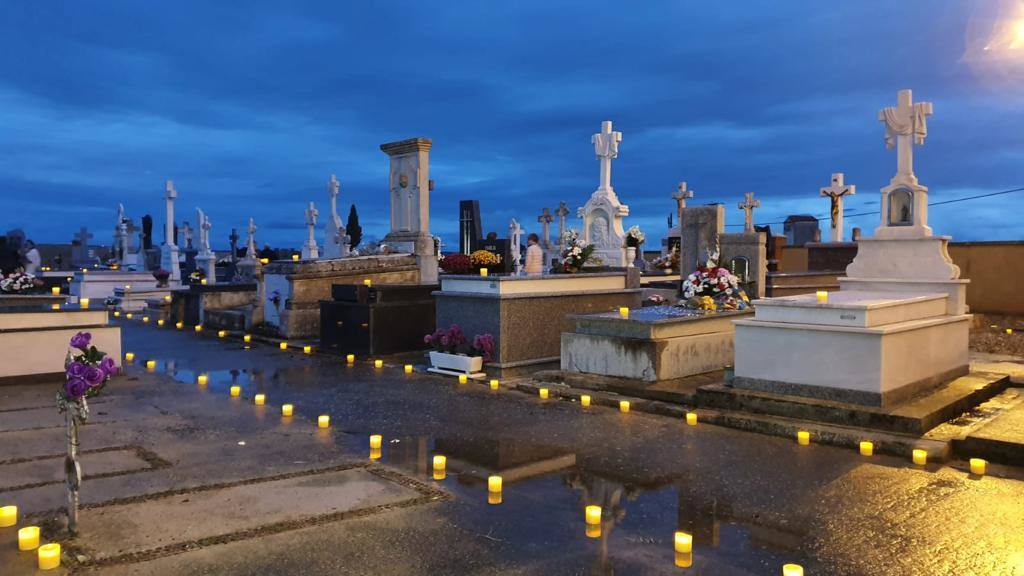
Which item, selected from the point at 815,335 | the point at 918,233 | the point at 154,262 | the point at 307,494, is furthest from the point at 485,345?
the point at 154,262

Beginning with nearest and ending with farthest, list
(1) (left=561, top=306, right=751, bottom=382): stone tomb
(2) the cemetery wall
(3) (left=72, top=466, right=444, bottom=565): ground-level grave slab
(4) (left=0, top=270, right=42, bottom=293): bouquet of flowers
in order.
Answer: (3) (left=72, top=466, right=444, bottom=565): ground-level grave slab < (1) (left=561, top=306, right=751, bottom=382): stone tomb < (4) (left=0, top=270, right=42, bottom=293): bouquet of flowers < (2) the cemetery wall

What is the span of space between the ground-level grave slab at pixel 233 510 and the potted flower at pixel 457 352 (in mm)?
5081

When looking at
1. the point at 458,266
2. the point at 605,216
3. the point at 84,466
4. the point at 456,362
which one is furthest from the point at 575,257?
the point at 84,466

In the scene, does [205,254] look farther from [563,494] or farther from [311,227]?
[563,494]

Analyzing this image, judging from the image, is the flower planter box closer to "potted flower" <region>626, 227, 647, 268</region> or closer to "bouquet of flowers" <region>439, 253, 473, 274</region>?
"bouquet of flowers" <region>439, 253, 473, 274</region>

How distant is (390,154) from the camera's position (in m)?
17.2

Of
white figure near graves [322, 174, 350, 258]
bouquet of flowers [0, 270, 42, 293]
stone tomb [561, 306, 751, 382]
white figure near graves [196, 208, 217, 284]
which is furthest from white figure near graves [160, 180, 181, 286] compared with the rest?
stone tomb [561, 306, 751, 382]

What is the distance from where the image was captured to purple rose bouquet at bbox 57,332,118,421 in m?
4.53

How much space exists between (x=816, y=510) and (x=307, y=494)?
3.59 meters

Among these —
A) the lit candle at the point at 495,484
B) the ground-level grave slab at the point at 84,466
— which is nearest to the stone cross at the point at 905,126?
the lit candle at the point at 495,484

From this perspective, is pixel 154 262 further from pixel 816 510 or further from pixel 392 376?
pixel 816 510

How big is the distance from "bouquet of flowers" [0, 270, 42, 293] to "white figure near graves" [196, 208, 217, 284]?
12.8 m

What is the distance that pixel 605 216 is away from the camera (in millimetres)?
18516

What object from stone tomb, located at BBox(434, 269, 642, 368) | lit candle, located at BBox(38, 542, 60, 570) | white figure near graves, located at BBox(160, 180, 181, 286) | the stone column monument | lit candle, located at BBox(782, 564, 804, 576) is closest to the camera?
lit candle, located at BBox(782, 564, 804, 576)
